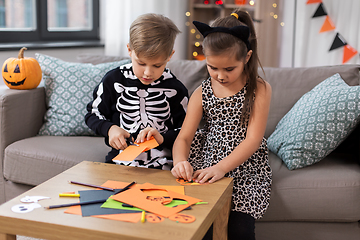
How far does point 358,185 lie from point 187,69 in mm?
1018

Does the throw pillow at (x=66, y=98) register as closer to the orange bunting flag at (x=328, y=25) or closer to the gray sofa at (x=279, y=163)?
the gray sofa at (x=279, y=163)

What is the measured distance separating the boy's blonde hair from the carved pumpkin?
882mm

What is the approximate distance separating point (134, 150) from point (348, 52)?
264 cm

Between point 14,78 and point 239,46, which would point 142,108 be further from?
point 14,78

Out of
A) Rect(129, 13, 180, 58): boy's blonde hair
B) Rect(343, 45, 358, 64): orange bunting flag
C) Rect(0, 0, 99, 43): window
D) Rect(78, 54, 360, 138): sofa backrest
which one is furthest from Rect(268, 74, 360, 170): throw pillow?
Rect(0, 0, 99, 43): window

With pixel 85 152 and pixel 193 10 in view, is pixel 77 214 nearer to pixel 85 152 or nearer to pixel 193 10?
pixel 85 152

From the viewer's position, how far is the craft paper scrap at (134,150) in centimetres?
115

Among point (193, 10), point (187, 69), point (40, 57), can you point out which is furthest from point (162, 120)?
point (193, 10)

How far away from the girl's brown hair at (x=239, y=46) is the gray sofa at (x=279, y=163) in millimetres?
382

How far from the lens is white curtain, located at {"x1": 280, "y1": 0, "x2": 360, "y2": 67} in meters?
3.14

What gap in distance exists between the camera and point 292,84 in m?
1.90

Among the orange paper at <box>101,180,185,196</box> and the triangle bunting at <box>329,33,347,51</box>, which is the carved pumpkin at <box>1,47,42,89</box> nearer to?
the orange paper at <box>101,180,185,196</box>

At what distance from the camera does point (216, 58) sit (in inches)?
49.1

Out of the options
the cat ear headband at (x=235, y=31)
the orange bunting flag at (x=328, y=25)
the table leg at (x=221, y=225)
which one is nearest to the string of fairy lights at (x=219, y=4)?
the orange bunting flag at (x=328, y=25)
